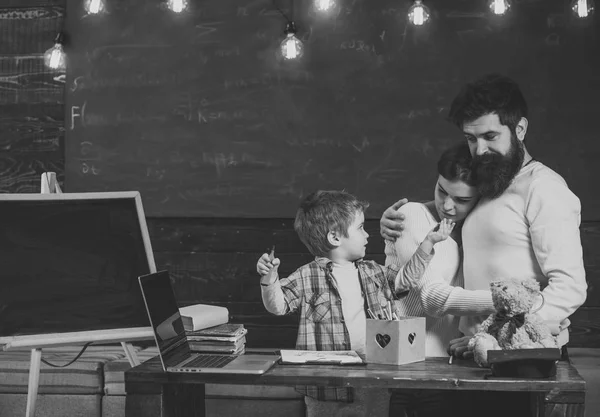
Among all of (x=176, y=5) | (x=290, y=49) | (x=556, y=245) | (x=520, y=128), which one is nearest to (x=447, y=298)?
(x=556, y=245)

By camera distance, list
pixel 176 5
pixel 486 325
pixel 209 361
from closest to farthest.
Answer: pixel 486 325 → pixel 209 361 → pixel 176 5

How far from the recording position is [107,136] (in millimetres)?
4828

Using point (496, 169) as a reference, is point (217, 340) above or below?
below

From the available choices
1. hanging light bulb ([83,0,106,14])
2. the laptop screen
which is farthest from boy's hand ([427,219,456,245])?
hanging light bulb ([83,0,106,14])

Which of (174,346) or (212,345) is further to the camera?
(212,345)

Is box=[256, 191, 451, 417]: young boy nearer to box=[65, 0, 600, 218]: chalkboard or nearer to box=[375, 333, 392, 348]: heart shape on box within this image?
box=[375, 333, 392, 348]: heart shape on box

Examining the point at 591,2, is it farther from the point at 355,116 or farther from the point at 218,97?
the point at 218,97

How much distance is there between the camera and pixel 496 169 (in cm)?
281

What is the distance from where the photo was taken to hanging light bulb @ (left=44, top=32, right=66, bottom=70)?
15.4 ft

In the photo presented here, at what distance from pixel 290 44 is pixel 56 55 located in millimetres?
1282

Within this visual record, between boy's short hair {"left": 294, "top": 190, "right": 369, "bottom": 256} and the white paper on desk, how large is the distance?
1.57 ft

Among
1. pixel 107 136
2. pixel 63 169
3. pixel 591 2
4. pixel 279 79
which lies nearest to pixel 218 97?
pixel 279 79

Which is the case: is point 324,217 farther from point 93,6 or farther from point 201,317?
point 93,6

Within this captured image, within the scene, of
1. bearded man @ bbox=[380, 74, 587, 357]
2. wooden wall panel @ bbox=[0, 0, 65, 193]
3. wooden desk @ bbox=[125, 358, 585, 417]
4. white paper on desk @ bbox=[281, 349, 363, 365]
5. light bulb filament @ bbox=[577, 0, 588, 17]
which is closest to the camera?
wooden desk @ bbox=[125, 358, 585, 417]
